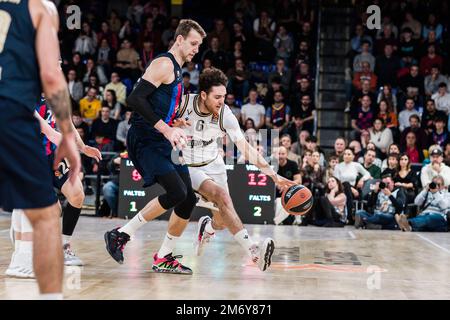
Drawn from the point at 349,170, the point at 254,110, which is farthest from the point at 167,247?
the point at 254,110

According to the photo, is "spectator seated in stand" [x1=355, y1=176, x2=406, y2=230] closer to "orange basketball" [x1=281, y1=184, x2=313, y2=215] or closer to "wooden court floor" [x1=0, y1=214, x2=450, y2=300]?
"wooden court floor" [x1=0, y1=214, x2=450, y2=300]

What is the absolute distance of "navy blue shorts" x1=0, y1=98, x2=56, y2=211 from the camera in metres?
3.61

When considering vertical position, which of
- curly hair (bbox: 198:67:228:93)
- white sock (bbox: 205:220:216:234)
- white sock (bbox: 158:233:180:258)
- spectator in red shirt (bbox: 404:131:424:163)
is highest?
curly hair (bbox: 198:67:228:93)

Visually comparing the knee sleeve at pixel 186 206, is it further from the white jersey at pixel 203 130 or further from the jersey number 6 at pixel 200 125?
the jersey number 6 at pixel 200 125

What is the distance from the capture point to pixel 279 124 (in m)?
15.9

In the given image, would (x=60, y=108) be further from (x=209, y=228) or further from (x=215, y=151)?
(x=209, y=228)

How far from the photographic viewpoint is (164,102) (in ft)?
21.0

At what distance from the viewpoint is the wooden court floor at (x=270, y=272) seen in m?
5.31

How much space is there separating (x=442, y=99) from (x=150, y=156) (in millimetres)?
10851

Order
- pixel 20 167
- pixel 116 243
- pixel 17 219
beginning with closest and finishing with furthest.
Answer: pixel 20 167 < pixel 17 219 < pixel 116 243

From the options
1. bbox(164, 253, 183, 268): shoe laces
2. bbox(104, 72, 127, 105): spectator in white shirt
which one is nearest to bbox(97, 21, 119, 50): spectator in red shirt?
bbox(104, 72, 127, 105): spectator in white shirt

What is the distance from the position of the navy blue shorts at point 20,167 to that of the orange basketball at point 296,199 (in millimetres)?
3537

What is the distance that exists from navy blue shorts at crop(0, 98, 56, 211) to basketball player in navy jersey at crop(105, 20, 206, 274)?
7.92 ft
